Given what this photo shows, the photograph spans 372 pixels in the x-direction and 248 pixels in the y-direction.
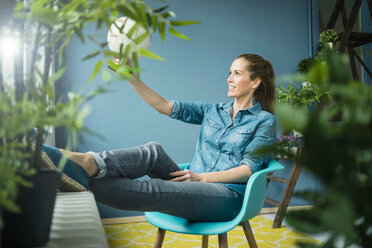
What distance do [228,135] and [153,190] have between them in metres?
0.63

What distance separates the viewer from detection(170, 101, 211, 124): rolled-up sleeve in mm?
2004

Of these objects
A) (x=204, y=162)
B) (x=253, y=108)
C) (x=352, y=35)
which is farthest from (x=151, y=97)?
(x=352, y=35)

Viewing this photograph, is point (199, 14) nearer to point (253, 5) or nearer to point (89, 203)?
point (253, 5)

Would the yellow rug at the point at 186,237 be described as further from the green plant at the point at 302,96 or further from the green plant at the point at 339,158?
the green plant at the point at 339,158

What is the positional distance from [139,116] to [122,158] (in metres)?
1.71

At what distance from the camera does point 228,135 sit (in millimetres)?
1898

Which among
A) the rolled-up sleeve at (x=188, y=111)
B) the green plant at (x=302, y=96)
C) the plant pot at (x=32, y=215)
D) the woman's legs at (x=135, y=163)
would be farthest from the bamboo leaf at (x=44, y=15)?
the green plant at (x=302, y=96)

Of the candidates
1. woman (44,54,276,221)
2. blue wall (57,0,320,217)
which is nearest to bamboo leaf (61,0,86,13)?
woman (44,54,276,221)

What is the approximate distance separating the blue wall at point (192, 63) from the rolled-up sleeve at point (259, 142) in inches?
57.2

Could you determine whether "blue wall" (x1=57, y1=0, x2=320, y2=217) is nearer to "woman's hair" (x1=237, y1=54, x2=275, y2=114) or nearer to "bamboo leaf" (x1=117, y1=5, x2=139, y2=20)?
"woman's hair" (x1=237, y1=54, x2=275, y2=114)

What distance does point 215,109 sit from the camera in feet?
6.73

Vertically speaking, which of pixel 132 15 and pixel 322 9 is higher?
pixel 322 9

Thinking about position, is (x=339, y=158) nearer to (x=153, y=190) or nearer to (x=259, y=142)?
(x=153, y=190)

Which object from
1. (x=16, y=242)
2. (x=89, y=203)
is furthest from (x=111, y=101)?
(x=16, y=242)
